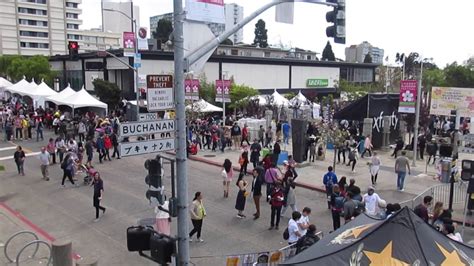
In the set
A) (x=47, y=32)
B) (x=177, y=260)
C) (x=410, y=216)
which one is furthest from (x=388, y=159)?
(x=47, y=32)

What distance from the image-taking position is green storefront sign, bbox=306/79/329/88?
218 ft

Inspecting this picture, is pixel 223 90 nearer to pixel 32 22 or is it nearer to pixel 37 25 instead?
pixel 37 25

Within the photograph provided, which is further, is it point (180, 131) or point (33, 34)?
point (33, 34)

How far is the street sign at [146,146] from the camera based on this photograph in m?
7.23

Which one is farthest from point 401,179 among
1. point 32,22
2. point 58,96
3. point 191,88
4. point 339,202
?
point 32,22

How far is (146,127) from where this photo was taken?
24.1 ft

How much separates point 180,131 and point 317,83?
6338cm

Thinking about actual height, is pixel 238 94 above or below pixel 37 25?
below

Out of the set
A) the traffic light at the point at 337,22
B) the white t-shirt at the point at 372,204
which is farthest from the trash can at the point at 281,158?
the traffic light at the point at 337,22

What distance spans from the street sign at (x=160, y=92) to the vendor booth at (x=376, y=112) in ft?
71.5

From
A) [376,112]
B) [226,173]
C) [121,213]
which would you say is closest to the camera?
[121,213]

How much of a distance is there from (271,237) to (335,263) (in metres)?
5.48

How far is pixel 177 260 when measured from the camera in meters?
6.72

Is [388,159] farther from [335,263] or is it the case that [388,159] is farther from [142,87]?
[142,87]
